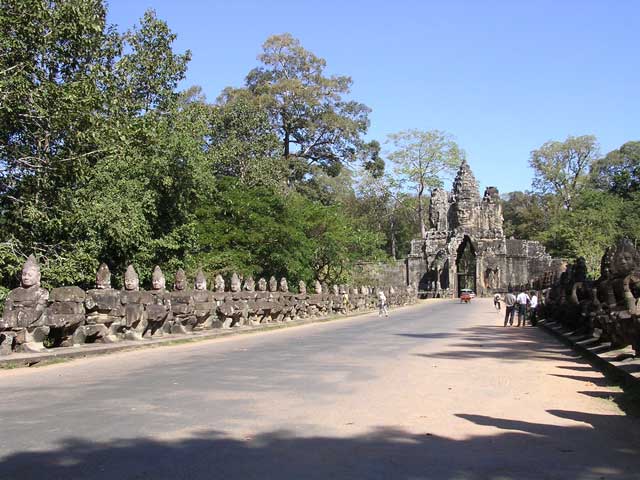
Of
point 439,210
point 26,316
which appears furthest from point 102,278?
point 439,210

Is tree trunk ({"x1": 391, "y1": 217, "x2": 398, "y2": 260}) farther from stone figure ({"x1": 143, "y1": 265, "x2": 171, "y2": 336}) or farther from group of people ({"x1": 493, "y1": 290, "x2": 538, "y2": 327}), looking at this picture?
stone figure ({"x1": 143, "y1": 265, "x2": 171, "y2": 336})

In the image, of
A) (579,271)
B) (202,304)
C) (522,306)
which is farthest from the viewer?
(522,306)

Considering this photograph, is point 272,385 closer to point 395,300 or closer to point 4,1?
point 4,1

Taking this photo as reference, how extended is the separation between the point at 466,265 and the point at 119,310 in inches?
2741

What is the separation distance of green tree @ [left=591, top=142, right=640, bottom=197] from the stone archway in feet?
60.0

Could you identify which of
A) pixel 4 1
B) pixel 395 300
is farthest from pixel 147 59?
pixel 395 300

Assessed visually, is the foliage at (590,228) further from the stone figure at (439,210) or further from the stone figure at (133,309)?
the stone figure at (133,309)

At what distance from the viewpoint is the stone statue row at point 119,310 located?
1280 cm

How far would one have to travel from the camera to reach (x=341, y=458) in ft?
16.9

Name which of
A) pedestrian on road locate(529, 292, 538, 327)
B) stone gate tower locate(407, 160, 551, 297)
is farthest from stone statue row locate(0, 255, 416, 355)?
stone gate tower locate(407, 160, 551, 297)

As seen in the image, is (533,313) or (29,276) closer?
(29,276)

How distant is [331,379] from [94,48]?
1379 cm

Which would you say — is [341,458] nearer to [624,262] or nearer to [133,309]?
[624,262]

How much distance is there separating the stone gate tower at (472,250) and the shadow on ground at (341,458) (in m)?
64.4
